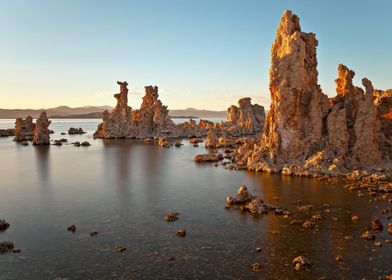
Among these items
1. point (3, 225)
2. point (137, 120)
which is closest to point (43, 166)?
point (3, 225)

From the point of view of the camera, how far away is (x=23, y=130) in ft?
431

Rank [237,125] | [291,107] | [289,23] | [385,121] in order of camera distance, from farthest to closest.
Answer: [237,125] → [385,121] → [289,23] → [291,107]

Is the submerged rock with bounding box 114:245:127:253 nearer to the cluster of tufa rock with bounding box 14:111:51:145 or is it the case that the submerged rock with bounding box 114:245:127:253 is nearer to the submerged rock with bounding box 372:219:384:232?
the submerged rock with bounding box 372:219:384:232

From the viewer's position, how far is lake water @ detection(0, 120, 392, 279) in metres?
23.4

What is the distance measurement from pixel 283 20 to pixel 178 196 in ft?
123

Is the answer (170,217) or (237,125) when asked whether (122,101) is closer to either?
(237,125)

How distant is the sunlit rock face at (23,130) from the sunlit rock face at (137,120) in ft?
78.0

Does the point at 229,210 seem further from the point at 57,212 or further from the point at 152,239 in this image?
the point at 57,212

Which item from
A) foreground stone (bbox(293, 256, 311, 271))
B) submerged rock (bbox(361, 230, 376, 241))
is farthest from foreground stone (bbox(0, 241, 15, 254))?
submerged rock (bbox(361, 230, 376, 241))

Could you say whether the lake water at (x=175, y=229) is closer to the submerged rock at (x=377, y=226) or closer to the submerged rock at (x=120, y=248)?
the submerged rock at (x=120, y=248)

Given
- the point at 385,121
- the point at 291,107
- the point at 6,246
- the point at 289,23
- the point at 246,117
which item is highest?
the point at 289,23

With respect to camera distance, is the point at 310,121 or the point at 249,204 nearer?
the point at 249,204

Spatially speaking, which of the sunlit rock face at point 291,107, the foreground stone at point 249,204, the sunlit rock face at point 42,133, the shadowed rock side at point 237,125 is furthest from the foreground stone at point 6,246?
the shadowed rock side at point 237,125

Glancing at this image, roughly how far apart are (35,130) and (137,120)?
4221 cm
